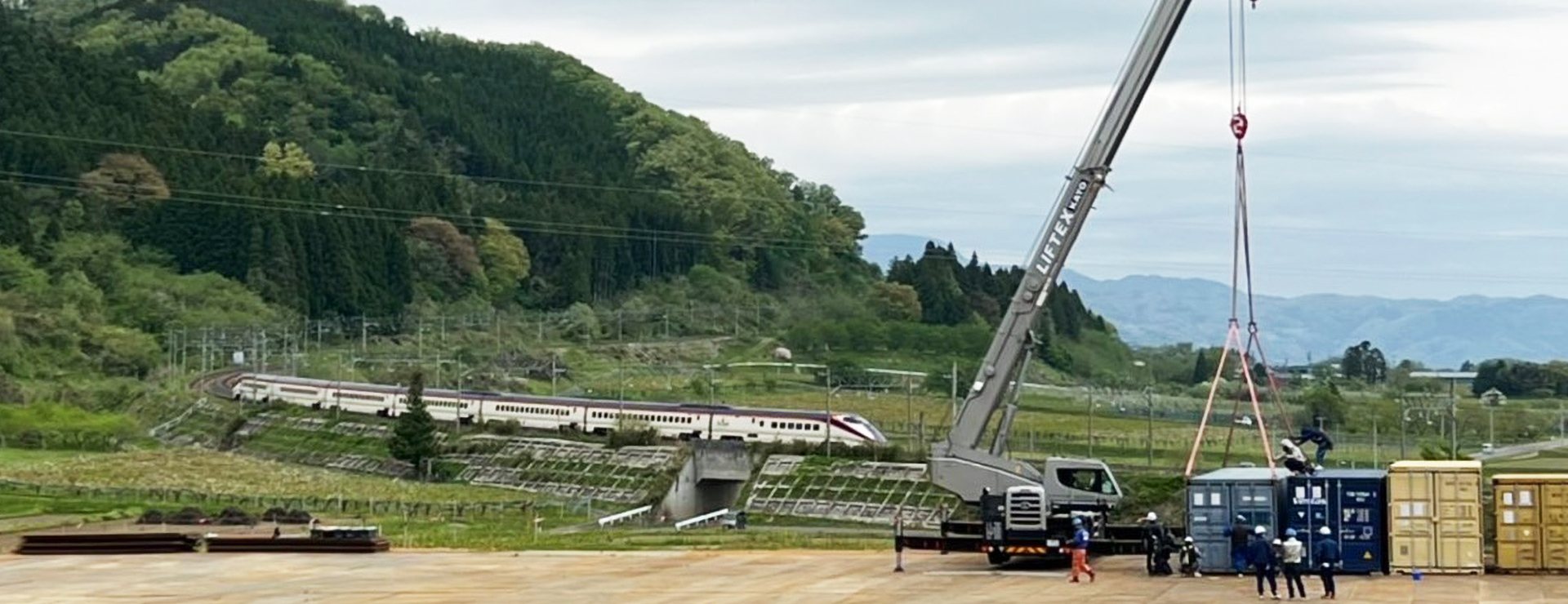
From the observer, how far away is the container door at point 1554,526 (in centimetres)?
4775

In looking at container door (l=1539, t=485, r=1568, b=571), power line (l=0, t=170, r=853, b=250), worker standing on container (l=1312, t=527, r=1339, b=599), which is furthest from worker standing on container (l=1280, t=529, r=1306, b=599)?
power line (l=0, t=170, r=853, b=250)

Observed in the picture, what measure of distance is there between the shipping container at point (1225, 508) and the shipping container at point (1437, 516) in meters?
2.31

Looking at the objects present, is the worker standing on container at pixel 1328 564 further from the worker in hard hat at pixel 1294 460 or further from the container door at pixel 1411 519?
the worker in hard hat at pixel 1294 460

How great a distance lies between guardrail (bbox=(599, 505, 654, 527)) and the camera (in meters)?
72.6

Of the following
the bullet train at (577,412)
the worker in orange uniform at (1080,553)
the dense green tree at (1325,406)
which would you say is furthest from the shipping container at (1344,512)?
the dense green tree at (1325,406)

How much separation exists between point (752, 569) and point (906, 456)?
30.2 meters

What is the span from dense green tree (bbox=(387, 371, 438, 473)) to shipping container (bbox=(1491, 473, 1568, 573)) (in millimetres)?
51556

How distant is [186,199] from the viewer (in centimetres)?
16638

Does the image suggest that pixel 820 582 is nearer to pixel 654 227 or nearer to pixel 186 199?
pixel 186 199

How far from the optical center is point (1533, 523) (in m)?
47.9

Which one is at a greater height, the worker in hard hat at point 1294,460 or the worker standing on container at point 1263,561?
the worker in hard hat at point 1294,460

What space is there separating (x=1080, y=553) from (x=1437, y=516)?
714cm

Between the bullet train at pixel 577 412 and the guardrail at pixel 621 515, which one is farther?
the bullet train at pixel 577 412

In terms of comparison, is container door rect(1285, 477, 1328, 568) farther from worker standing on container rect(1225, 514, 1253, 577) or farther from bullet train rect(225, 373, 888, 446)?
bullet train rect(225, 373, 888, 446)
